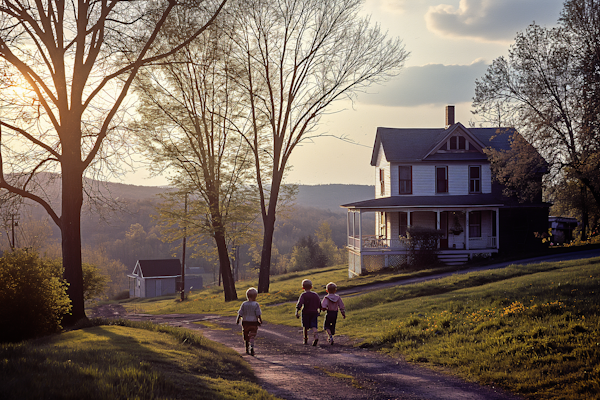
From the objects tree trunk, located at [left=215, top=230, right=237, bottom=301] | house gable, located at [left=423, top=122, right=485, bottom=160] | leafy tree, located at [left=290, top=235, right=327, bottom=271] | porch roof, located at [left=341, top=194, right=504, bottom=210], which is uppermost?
house gable, located at [left=423, top=122, right=485, bottom=160]

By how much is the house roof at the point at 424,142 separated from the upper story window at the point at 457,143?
50 centimetres

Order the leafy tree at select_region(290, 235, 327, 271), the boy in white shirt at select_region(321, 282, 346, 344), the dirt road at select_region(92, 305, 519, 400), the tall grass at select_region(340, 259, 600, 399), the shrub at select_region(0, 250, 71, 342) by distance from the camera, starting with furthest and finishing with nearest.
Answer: the leafy tree at select_region(290, 235, 327, 271) < the boy in white shirt at select_region(321, 282, 346, 344) < the shrub at select_region(0, 250, 71, 342) < the tall grass at select_region(340, 259, 600, 399) < the dirt road at select_region(92, 305, 519, 400)

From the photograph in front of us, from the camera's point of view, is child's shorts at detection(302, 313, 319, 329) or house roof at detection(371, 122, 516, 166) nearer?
child's shorts at detection(302, 313, 319, 329)

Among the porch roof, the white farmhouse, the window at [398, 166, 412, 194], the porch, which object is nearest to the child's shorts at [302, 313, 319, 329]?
the porch

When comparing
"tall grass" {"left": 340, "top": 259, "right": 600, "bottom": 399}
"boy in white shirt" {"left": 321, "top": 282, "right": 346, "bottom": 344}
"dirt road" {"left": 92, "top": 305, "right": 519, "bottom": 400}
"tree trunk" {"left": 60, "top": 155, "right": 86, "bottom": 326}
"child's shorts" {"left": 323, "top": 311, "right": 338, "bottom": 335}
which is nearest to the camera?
"dirt road" {"left": 92, "top": 305, "right": 519, "bottom": 400}

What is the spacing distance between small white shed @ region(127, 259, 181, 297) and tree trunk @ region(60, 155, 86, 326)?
212ft

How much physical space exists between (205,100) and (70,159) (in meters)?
14.8

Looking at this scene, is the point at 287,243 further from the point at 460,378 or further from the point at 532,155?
the point at 460,378

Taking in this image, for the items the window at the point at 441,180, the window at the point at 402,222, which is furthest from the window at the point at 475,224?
the window at the point at 402,222

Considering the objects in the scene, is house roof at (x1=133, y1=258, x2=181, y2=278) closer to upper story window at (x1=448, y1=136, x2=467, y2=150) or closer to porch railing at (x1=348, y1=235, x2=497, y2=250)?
porch railing at (x1=348, y1=235, x2=497, y2=250)

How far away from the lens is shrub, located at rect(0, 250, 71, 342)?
32.1ft

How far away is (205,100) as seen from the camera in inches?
1066

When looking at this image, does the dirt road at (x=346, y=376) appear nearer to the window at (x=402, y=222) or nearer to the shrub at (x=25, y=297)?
the shrub at (x=25, y=297)

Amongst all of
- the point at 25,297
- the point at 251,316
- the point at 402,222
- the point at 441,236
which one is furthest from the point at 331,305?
the point at 402,222
